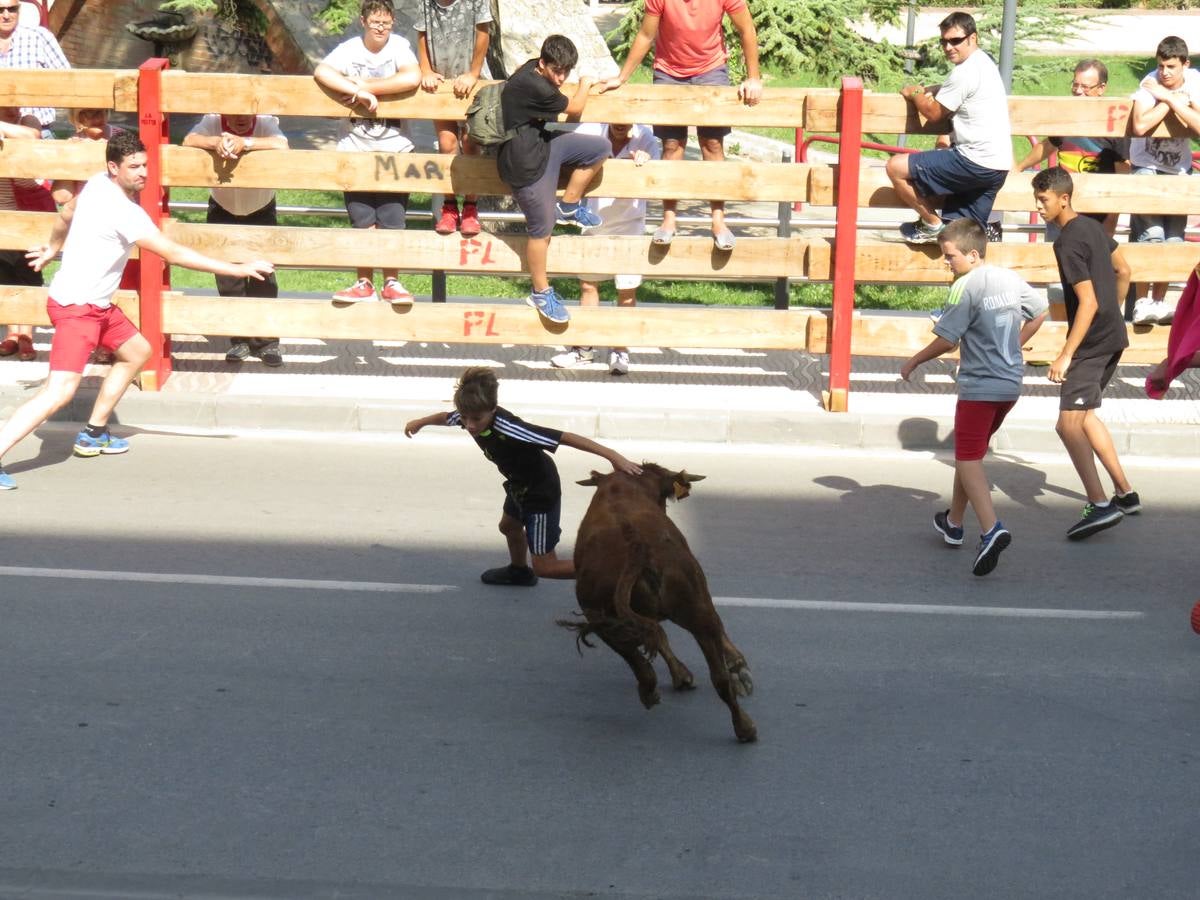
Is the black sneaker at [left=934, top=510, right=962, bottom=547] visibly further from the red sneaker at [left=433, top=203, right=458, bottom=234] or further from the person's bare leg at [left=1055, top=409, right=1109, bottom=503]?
the red sneaker at [left=433, top=203, right=458, bottom=234]

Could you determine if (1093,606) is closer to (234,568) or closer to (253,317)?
(234,568)

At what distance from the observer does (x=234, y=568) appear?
753 cm

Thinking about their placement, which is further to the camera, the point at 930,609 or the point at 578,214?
the point at 578,214

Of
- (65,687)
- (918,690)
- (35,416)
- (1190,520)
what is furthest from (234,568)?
(1190,520)

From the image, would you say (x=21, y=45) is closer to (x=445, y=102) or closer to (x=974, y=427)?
(x=445, y=102)

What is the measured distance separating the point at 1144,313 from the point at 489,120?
15.0 feet

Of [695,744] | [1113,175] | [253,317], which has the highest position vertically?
[1113,175]

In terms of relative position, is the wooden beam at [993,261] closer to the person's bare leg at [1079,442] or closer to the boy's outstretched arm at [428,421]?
the person's bare leg at [1079,442]

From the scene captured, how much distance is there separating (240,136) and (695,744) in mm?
6599

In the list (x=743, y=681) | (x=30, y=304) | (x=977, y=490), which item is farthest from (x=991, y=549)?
(x=30, y=304)

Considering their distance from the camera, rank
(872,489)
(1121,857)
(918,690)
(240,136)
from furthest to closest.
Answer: (240,136) < (872,489) < (918,690) < (1121,857)

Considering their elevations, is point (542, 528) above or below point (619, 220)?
below

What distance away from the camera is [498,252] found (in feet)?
35.4

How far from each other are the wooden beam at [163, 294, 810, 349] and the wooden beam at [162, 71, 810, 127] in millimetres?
1271
